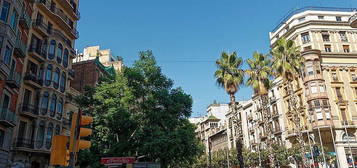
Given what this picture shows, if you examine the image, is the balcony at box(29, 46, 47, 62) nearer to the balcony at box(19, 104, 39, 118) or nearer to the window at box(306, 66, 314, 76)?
the balcony at box(19, 104, 39, 118)

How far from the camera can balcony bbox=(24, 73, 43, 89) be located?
98.4 ft

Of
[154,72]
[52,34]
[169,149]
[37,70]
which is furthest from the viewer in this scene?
[52,34]

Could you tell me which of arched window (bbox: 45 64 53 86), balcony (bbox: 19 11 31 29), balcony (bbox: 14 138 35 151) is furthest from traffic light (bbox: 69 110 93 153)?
arched window (bbox: 45 64 53 86)

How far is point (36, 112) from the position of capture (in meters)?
31.0

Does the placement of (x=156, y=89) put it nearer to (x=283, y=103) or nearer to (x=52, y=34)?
(x=52, y=34)

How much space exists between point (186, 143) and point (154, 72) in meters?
7.65

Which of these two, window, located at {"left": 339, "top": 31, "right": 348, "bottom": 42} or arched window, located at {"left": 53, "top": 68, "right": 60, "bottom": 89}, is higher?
window, located at {"left": 339, "top": 31, "right": 348, "bottom": 42}

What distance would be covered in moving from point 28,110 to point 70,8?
1531 centimetres

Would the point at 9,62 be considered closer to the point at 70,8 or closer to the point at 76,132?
the point at 70,8

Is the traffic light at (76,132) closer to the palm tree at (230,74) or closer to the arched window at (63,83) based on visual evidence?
the palm tree at (230,74)

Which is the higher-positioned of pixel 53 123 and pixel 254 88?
pixel 254 88

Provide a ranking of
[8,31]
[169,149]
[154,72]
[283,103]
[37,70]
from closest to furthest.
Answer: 1. [8,31]
2. [169,149]
3. [154,72]
4. [37,70]
5. [283,103]

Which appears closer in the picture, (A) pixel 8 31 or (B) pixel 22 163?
(A) pixel 8 31

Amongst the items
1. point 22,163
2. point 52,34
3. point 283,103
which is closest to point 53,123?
point 22,163
